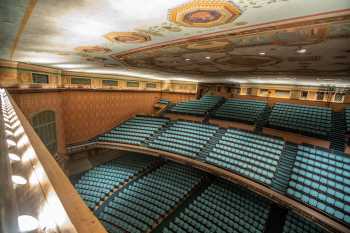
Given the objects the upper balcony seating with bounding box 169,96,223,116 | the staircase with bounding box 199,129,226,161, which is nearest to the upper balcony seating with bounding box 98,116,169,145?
the upper balcony seating with bounding box 169,96,223,116

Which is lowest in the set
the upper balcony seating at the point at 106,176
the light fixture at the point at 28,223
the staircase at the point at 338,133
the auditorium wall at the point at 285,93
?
the upper balcony seating at the point at 106,176

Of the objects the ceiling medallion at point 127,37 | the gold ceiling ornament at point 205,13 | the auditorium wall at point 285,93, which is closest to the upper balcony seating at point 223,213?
the ceiling medallion at point 127,37

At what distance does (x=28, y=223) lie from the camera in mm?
962

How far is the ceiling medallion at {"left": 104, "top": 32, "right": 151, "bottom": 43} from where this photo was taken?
181 inches

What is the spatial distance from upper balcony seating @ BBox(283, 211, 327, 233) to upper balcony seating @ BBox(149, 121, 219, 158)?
5.42 metres

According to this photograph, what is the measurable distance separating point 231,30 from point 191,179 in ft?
30.9

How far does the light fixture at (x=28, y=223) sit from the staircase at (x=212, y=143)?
10.4 m

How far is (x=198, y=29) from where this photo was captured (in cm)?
409

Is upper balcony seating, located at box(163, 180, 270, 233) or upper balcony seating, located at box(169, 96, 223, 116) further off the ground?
upper balcony seating, located at box(169, 96, 223, 116)

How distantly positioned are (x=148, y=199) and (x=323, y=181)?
28.7 ft

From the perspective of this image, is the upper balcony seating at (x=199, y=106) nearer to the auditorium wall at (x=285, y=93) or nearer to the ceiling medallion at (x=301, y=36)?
the auditorium wall at (x=285, y=93)

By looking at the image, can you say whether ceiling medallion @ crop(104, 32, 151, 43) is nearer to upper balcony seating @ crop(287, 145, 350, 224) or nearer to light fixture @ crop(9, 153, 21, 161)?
light fixture @ crop(9, 153, 21, 161)

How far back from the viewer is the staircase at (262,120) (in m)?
13.4

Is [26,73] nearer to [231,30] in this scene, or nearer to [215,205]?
[231,30]
